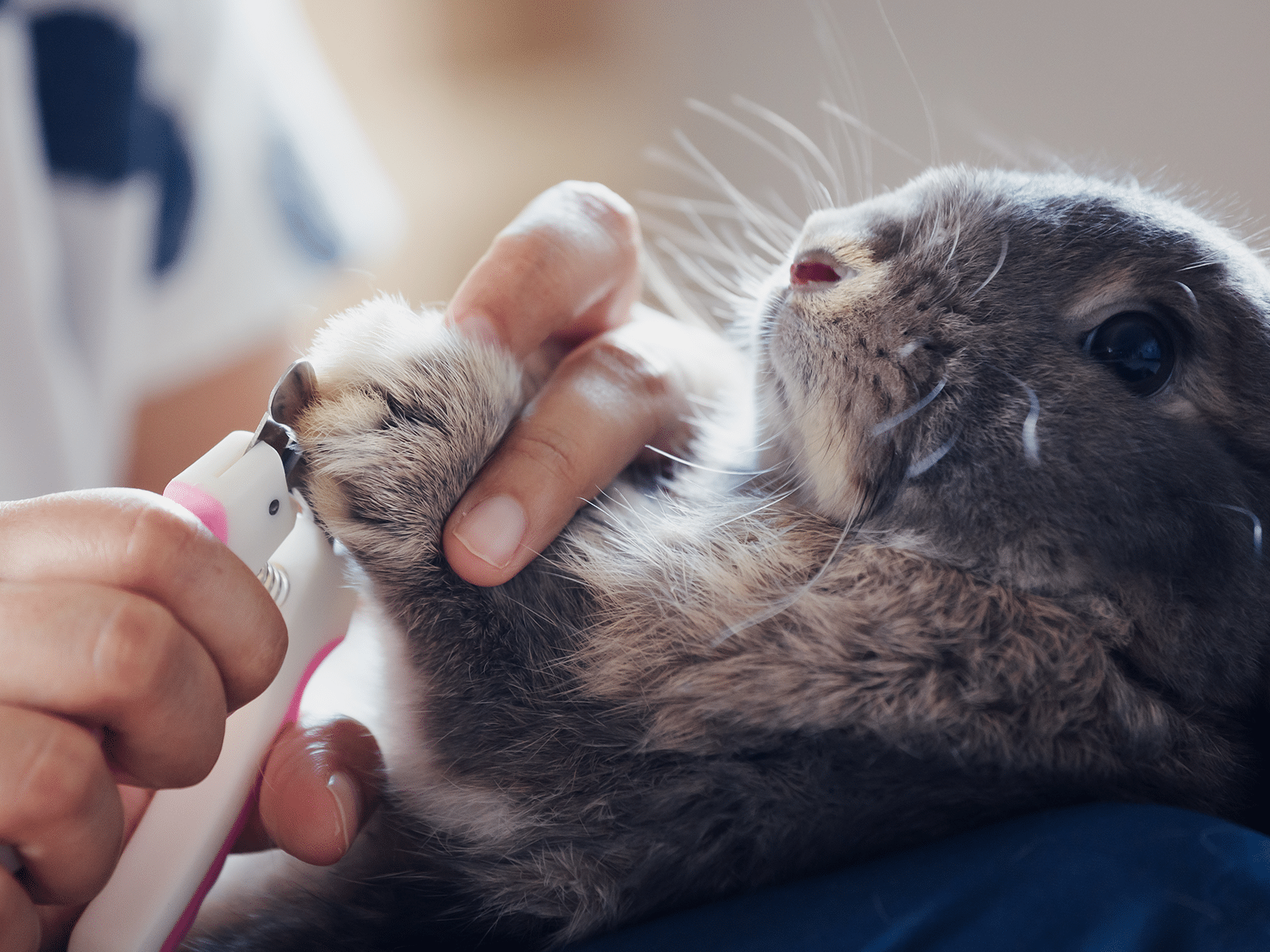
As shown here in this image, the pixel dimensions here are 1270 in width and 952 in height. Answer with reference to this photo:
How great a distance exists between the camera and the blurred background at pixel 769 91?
4.68 ft

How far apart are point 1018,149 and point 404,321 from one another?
4.43 ft

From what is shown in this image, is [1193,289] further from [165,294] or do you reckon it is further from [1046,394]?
[165,294]

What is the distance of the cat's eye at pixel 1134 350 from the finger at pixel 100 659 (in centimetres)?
69

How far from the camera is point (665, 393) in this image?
95 cm

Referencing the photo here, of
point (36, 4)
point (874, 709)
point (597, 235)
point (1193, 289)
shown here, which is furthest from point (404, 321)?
point (36, 4)

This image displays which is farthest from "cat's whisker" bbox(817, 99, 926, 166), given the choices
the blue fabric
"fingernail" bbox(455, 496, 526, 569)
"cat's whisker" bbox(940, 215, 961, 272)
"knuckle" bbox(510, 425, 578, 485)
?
the blue fabric

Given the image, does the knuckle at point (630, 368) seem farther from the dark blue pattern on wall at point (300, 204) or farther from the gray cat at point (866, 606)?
the dark blue pattern on wall at point (300, 204)

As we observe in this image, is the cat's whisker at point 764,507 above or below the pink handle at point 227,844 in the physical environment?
above

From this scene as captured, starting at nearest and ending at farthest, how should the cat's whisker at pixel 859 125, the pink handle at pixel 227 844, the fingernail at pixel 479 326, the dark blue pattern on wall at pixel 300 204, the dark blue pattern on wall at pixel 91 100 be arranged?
the pink handle at pixel 227 844
the fingernail at pixel 479 326
the cat's whisker at pixel 859 125
the dark blue pattern on wall at pixel 91 100
the dark blue pattern on wall at pixel 300 204

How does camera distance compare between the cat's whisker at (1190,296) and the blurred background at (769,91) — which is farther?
the blurred background at (769,91)

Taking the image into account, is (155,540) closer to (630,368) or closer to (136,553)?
(136,553)

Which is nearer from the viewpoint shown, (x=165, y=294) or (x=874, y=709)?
(x=874, y=709)

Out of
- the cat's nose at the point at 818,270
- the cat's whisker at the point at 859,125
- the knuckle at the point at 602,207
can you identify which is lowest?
the knuckle at the point at 602,207

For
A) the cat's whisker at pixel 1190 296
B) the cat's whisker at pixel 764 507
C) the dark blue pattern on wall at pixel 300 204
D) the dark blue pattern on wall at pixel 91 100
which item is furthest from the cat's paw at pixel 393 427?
the dark blue pattern on wall at pixel 300 204
